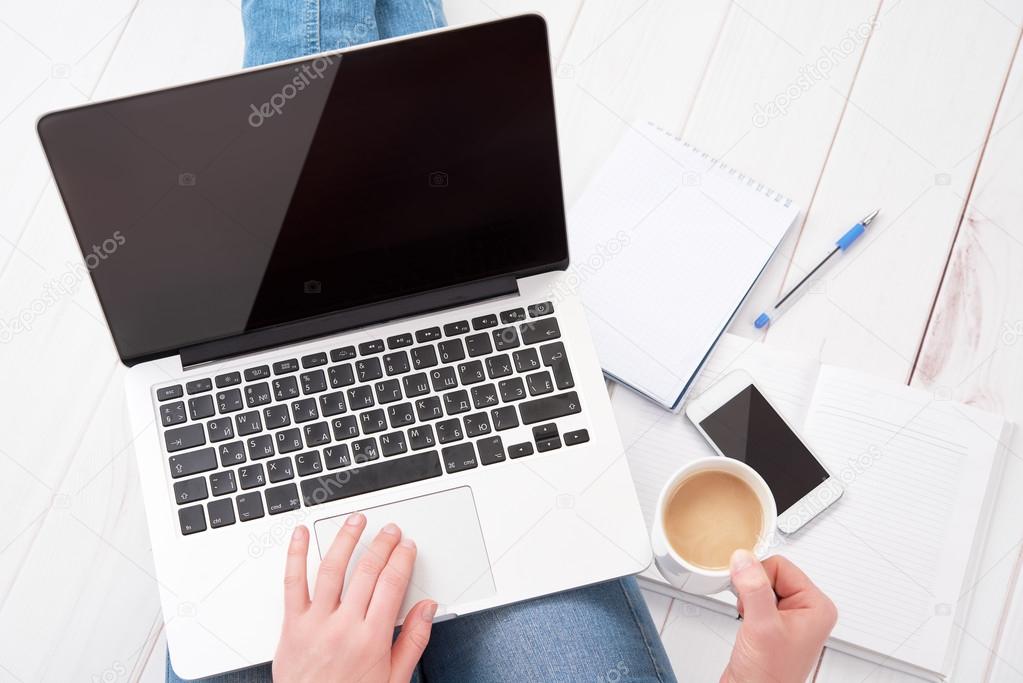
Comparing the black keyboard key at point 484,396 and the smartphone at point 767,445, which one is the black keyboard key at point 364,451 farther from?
the smartphone at point 767,445

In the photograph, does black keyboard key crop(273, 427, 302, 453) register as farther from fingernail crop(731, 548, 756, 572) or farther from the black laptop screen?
fingernail crop(731, 548, 756, 572)

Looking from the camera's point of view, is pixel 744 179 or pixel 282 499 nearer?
pixel 282 499

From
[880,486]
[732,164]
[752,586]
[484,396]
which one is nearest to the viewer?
[752,586]

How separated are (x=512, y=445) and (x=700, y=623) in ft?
1.12

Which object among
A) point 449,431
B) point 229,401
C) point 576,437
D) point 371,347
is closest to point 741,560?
point 576,437

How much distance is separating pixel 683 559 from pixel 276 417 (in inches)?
16.1

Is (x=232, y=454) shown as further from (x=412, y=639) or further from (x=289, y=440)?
(x=412, y=639)

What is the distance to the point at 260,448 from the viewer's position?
28.6 inches

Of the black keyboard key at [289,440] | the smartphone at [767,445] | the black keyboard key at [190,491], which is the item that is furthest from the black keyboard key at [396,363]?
the smartphone at [767,445]

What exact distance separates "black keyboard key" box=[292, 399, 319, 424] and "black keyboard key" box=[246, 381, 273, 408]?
3 cm

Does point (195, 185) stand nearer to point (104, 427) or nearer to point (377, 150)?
point (377, 150)

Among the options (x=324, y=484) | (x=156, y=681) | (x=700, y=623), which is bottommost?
(x=156, y=681)

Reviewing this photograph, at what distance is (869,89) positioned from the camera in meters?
0.98

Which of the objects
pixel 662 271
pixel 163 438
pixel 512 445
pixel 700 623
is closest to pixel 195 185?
pixel 163 438
